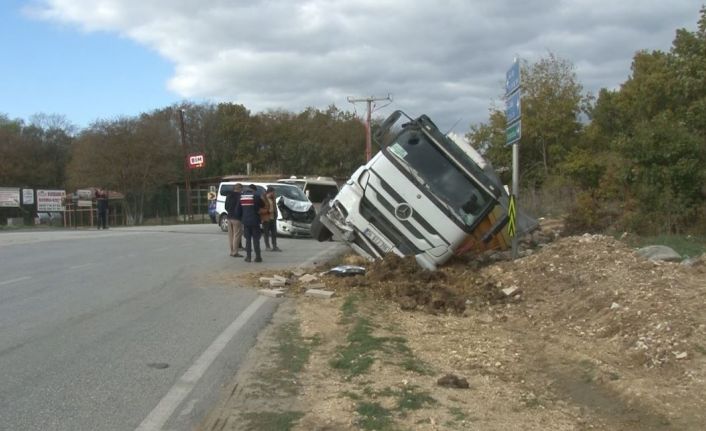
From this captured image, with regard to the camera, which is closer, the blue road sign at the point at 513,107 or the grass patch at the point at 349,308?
the grass patch at the point at 349,308

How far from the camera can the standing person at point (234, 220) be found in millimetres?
15984

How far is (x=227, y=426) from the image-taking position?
480 centimetres

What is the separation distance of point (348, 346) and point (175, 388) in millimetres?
2011

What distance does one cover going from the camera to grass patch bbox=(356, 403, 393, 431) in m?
4.68

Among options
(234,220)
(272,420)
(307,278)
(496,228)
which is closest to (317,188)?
(234,220)

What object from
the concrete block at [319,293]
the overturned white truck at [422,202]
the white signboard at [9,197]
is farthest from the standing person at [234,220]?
the white signboard at [9,197]

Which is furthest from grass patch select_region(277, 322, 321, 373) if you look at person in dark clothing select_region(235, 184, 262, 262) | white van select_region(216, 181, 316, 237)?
white van select_region(216, 181, 316, 237)

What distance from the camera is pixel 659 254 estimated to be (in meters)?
10.7

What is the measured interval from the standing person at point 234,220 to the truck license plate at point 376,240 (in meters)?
4.52

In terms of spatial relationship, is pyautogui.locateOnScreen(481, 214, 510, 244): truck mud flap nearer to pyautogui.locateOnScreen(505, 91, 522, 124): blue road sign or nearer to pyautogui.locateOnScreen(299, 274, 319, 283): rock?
pyautogui.locateOnScreen(505, 91, 522, 124): blue road sign

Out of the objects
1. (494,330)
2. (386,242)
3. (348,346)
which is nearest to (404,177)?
(386,242)

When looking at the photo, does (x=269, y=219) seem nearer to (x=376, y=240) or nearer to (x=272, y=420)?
(x=376, y=240)

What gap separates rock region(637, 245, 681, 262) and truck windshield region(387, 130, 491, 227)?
2.72 meters

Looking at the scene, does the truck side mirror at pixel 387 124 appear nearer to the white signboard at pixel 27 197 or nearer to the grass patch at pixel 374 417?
the grass patch at pixel 374 417
